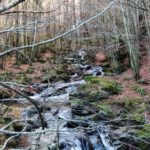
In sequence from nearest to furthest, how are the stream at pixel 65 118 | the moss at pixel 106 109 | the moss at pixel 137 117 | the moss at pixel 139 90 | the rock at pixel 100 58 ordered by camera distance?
the stream at pixel 65 118, the moss at pixel 137 117, the moss at pixel 106 109, the moss at pixel 139 90, the rock at pixel 100 58

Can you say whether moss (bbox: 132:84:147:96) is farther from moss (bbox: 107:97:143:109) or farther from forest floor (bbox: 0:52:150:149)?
moss (bbox: 107:97:143:109)

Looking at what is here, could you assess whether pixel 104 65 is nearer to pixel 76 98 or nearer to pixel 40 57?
pixel 40 57

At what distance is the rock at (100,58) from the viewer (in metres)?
23.2

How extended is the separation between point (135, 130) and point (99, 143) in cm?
105

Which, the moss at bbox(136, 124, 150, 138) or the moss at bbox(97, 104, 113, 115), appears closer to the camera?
the moss at bbox(136, 124, 150, 138)

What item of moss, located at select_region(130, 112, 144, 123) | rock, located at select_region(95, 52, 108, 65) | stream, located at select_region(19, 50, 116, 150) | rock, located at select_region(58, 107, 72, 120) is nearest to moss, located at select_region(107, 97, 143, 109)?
moss, located at select_region(130, 112, 144, 123)

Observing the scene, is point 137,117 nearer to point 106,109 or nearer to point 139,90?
point 106,109

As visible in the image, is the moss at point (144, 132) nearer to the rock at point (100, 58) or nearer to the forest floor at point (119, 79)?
the forest floor at point (119, 79)

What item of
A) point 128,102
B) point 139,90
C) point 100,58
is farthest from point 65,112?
point 100,58

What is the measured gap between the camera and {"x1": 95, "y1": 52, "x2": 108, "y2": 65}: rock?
2321 centimetres

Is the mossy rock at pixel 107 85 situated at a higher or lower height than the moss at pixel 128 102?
higher

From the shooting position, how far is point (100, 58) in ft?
78.9

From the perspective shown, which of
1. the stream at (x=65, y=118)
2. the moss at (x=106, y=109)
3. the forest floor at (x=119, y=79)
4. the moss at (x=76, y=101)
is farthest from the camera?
the forest floor at (x=119, y=79)

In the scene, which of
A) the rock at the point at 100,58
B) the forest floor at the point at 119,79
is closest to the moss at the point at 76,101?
the forest floor at the point at 119,79
